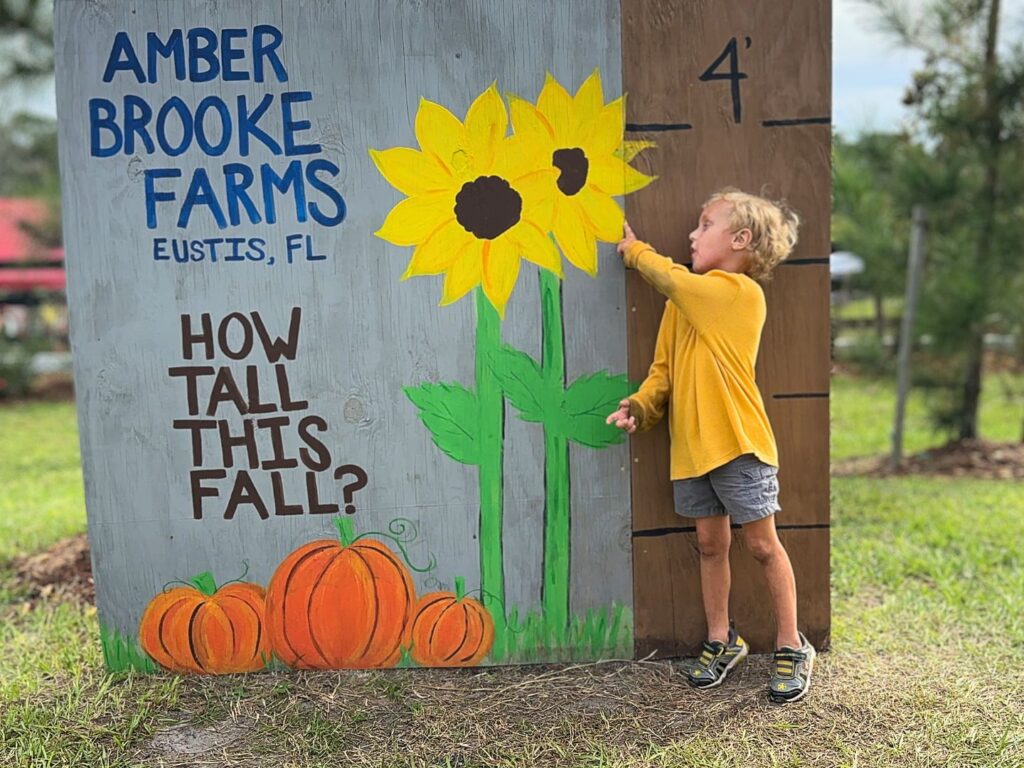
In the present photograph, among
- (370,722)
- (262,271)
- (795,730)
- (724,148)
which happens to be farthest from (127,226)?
→ (795,730)

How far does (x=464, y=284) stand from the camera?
2816 millimetres

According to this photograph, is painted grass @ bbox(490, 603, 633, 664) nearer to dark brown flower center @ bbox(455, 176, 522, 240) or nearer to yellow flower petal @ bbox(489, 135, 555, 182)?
dark brown flower center @ bbox(455, 176, 522, 240)

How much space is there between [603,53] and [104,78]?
1.43m

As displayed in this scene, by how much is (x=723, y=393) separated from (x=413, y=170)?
109 cm

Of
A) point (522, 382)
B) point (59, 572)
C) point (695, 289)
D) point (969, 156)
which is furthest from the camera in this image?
point (969, 156)

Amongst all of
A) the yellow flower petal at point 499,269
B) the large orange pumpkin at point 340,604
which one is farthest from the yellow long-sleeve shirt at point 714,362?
the large orange pumpkin at point 340,604

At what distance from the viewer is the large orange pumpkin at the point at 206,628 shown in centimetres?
290

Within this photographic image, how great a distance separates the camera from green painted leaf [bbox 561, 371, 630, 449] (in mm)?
2854

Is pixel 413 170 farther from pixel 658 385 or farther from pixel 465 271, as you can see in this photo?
pixel 658 385

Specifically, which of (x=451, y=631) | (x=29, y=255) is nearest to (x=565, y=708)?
(x=451, y=631)

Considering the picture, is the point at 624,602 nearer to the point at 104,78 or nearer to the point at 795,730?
the point at 795,730

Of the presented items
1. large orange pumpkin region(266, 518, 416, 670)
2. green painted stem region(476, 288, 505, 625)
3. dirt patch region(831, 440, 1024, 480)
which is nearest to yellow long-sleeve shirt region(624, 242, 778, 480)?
green painted stem region(476, 288, 505, 625)

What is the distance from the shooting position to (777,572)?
2752 millimetres

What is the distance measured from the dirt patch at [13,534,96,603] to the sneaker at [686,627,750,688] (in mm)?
2290
